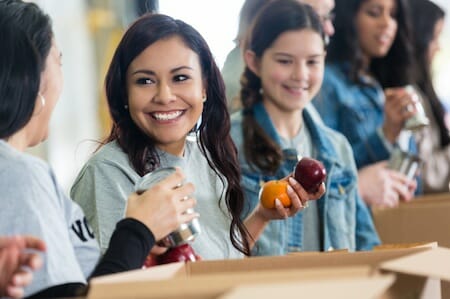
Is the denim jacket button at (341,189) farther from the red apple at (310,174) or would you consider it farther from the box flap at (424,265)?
the box flap at (424,265)

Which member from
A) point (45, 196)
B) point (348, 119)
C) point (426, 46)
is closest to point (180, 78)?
point (45, 196)

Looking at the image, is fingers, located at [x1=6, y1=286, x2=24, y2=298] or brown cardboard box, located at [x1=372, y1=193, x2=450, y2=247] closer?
fingers, located at [x1=6, y1=286, x2=24, y2=298]

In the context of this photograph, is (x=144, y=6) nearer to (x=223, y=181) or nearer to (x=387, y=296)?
(x=223, y=181)

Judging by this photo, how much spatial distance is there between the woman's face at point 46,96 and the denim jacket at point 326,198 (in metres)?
0.61

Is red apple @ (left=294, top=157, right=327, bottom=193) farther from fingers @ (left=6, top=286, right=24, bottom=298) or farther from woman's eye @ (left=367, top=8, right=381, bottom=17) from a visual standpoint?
woman's eye @ (left=367, top=8, right=381, bottom=17)

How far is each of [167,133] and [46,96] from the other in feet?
0.89

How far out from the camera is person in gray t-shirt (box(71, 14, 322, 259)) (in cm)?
160

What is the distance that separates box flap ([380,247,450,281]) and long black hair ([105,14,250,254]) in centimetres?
A: 50

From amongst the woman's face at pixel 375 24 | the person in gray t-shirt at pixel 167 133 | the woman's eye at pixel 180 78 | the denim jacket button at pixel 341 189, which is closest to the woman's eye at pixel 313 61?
the denim jacket button at pixel 341 189

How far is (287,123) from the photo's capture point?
2178mm

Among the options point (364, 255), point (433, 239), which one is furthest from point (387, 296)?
point (433, 239)

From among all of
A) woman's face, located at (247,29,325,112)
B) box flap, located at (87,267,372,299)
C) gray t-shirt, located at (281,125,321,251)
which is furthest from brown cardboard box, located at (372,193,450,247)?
box flap, located at (87,267,372,299)

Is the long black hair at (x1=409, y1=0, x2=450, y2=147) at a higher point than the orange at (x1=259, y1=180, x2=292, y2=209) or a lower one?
higher

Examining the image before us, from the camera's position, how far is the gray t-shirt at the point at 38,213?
1.28m
